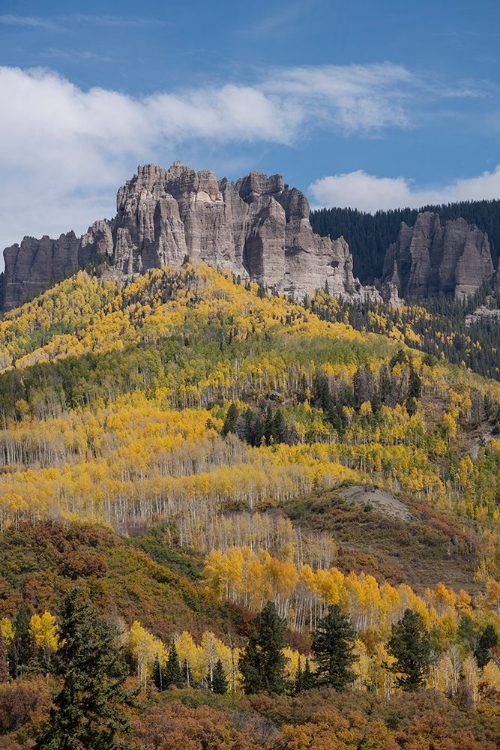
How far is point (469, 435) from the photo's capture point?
137 metres

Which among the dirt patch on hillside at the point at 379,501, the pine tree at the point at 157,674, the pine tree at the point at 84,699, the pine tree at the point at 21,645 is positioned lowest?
the dirt patch on hillside at the point at 379,501

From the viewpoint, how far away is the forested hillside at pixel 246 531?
4666 cm

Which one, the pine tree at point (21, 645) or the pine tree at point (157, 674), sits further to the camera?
the pine tree at point (21, 645)

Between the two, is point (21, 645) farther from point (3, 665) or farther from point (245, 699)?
point (245, 699)

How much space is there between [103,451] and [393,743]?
9615cm

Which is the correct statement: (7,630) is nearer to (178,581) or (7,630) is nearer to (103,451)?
(178,581)

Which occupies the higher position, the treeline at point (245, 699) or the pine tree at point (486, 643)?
the treeline at point (245, 699)

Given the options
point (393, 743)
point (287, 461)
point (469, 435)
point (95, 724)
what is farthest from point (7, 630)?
point (469, 435)

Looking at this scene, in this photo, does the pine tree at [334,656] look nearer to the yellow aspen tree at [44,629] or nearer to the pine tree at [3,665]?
the yellow aspen tree at [44,629]

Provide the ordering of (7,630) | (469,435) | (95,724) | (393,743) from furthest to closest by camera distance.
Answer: (469,435) < (7,630) < (393,743) < (95,724)

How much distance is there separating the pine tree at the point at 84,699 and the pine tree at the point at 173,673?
26474 mm

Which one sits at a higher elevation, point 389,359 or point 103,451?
point 389,359

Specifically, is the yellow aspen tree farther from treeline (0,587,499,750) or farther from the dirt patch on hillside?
the dirt patch on hillside

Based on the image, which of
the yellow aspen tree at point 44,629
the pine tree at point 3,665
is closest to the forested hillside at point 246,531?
the pine tree at point 3,665
